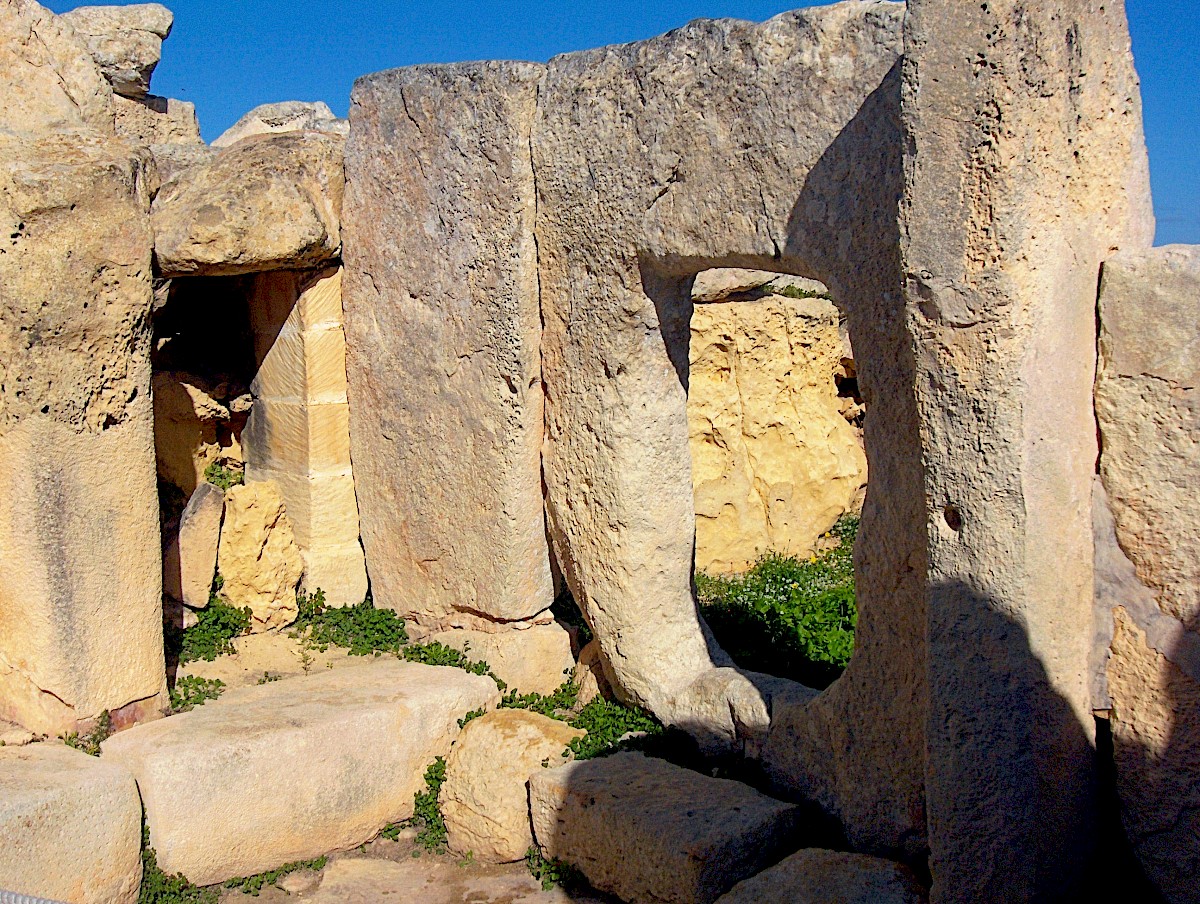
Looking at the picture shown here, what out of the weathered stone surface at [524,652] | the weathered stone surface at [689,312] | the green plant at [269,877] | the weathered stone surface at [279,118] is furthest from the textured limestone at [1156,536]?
the weathered stone surface at [279,118]

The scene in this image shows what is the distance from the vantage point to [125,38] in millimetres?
7414

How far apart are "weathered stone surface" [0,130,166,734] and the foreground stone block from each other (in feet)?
5.97

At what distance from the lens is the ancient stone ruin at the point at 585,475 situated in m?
3.27

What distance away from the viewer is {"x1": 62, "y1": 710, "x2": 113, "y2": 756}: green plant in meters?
4.71

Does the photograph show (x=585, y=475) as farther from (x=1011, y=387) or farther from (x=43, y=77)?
(x=43, y=77)

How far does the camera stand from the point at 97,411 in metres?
4.73

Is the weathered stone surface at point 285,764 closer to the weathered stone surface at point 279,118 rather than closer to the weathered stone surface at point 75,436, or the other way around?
the weathered stone surface at point 75,436

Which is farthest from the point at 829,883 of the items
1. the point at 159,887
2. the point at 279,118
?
the point at 279,118

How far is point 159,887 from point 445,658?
1.65 metres

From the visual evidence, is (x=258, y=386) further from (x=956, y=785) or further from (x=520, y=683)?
(x=956, y=785)

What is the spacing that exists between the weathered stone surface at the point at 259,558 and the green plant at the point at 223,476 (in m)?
0.20

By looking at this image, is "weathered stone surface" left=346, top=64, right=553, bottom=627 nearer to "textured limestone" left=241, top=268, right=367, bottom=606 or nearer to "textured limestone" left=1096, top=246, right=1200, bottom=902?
"textured limestone" left=241, top=268, right=367, bottom=606

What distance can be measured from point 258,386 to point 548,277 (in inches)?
78.5

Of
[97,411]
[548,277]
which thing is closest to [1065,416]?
[548,277]
